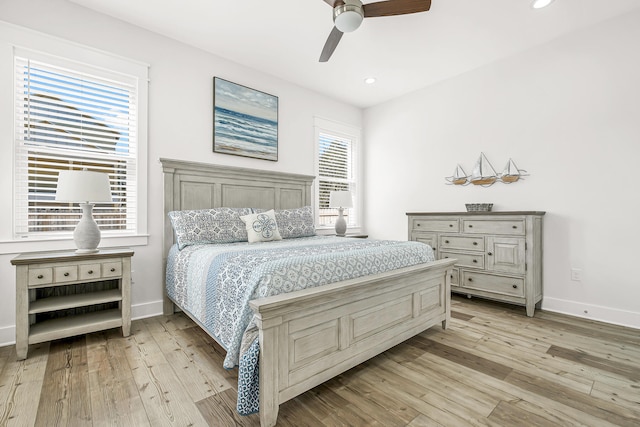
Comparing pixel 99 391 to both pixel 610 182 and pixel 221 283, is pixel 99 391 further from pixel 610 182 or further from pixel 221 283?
pixel 610 182

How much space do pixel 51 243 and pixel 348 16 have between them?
300 cm

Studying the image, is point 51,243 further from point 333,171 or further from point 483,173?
point 483,173

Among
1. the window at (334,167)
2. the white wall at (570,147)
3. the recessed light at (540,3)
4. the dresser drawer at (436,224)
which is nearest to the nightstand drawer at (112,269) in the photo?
the window at (334,167)

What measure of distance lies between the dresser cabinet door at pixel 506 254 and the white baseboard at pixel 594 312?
58 cm

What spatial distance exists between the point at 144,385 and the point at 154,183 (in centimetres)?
191

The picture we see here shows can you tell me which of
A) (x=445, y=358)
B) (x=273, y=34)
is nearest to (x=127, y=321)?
(x=445, y=358)

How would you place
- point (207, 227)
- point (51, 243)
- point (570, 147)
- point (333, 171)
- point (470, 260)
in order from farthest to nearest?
point (333, 171)
point (470, 260)
point (570, 147)
point (207, 227)
point (51, 243)

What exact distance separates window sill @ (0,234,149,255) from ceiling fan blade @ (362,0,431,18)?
9.29ft

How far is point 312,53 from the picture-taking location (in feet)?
10.9

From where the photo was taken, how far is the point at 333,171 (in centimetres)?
475

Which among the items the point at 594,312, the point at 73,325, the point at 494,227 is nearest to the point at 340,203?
the point at 494,227

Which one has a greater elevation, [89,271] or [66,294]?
[89,271]

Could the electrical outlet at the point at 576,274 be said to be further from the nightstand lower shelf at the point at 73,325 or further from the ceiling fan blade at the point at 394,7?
the nightstand lower shelf at the point at 73,325

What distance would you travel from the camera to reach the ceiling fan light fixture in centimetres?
215
